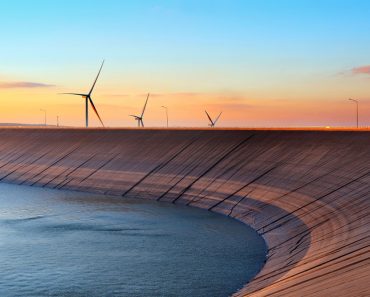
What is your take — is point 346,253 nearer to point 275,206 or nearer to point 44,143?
point 275,206

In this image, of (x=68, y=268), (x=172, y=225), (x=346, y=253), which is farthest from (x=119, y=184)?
(x=346, y=253)

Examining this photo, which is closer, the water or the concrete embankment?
the concrete embankment

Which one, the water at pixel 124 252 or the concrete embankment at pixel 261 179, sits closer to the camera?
the concrete embankment at pixel 261 179

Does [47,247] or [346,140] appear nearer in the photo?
[47,247]
